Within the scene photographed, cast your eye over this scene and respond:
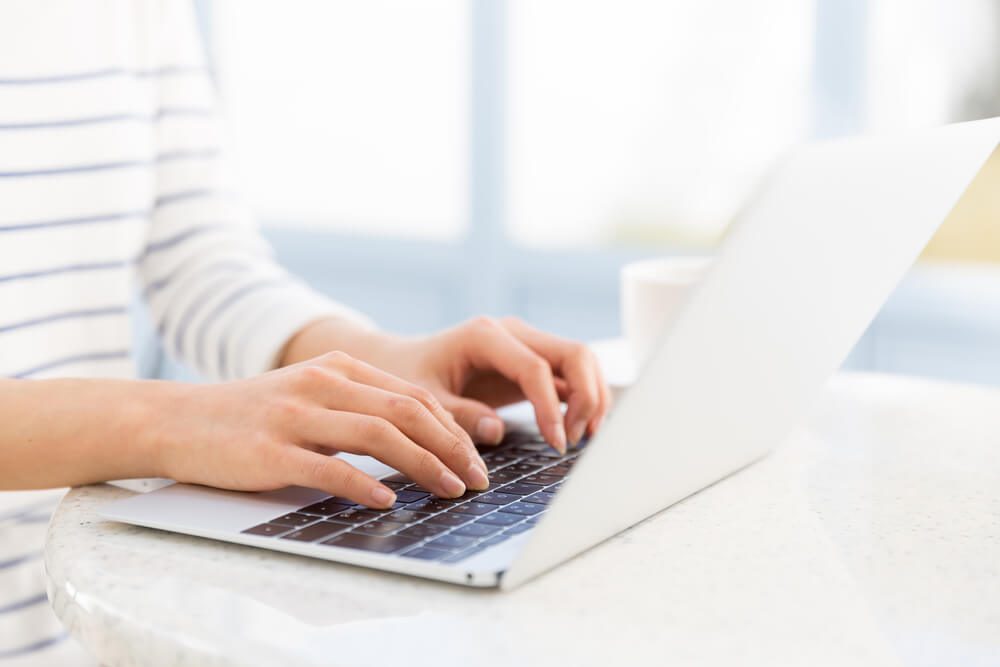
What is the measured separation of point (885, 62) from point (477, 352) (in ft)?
6.16

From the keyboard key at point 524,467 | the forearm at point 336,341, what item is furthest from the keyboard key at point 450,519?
the forearm at point 336,341

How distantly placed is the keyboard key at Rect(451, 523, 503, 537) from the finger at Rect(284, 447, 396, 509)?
0.05 m

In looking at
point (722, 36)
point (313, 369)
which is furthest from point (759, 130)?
point (313, 369)

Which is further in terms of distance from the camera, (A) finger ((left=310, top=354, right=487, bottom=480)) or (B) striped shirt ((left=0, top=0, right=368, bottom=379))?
(B) striped shirt ((left=0, top=0, right=368, bottom=379))

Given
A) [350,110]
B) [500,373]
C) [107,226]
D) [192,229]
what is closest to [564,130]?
[350,110]

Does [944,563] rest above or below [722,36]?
below

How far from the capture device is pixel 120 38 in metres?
1.11

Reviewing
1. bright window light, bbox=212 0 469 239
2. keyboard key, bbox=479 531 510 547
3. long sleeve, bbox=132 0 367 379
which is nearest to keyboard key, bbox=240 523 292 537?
keyboard key, bbox=479 531 510 547

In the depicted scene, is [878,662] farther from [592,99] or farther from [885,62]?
[592,99]

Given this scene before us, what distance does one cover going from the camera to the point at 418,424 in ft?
2.01

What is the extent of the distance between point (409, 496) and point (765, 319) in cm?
21

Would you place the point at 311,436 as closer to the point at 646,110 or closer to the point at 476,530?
the point at 476,530

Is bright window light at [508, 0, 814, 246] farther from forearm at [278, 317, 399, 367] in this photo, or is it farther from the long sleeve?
forearm at [278, 317, 399, 367]

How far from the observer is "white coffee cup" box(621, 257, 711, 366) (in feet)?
2.81
